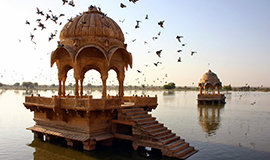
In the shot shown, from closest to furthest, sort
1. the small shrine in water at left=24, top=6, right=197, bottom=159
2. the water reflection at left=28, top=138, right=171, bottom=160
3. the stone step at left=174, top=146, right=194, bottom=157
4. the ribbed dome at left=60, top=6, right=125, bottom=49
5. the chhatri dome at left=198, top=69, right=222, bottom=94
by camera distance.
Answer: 1. the stone step at left=174, top=146, right=194, bottom=157
2. the water reflection at left=28, top=138, right=171, bottom=160
3. the small shrine in water at left=24, top=6, right=197, bottom=159
4. the ribbed dome at left=60, top=6, right=125, bottom=49
5. the chhatri dome at left=198, top=69, right=222, bottom=94

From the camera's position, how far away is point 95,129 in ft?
45.9

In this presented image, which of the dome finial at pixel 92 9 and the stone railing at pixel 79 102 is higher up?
the dome finial at pixel 92 9

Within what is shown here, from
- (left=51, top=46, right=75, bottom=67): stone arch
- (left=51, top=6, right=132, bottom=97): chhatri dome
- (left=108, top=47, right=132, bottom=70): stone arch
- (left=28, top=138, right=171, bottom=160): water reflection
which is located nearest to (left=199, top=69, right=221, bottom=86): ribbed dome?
(left=108, top=47, right=132, bottom=70): stone arch

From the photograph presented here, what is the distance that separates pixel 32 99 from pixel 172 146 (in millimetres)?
9667

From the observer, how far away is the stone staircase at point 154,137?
40.3 ft

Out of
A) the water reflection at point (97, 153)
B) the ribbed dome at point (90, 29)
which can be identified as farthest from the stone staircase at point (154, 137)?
the ribbed dome at point (90, 29)

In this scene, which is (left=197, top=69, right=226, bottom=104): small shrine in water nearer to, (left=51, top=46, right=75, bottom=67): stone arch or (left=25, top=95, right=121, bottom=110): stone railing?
(left=51, top=46, right=75, bottom=67): stone arch

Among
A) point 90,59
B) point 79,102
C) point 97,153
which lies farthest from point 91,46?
point 97,153

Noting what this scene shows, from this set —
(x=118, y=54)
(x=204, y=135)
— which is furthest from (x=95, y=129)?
(x=204, y=135)

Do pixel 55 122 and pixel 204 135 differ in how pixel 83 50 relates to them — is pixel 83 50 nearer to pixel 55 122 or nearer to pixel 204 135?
pixel 55 122

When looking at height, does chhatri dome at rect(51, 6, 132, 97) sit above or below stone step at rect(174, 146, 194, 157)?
above

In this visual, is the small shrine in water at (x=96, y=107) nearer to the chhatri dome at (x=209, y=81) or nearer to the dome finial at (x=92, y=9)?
the dome finial at (x=92, y=9)

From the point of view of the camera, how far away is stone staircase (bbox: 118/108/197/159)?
12.3 meters

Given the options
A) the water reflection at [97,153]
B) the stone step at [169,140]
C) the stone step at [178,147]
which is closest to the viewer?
the stone step at [178,147]
